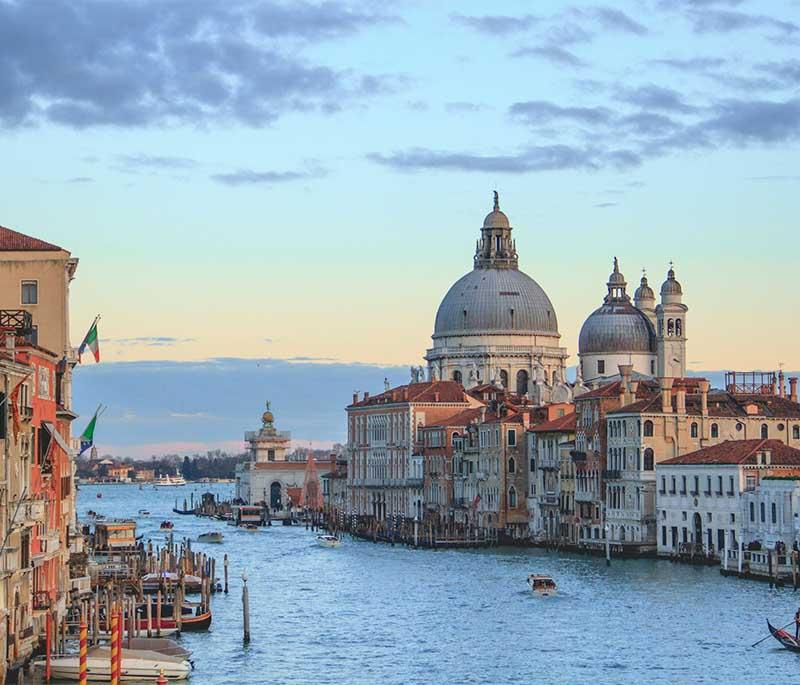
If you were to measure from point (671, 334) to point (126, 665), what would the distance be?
253ft

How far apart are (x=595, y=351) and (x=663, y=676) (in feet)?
264

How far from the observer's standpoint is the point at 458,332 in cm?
12412

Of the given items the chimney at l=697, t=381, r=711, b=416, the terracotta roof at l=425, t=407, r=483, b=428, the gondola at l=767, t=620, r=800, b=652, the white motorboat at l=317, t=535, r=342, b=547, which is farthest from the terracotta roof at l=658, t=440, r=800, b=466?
the terracotta roof at l=425, t=407, r=483, b=428

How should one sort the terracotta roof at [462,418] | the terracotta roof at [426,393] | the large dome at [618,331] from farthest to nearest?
the large dome at [618,331]
the terracotta roof at [426,393]
the terracotta roof at [462,418]

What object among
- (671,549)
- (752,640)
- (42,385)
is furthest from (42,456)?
(671,549)

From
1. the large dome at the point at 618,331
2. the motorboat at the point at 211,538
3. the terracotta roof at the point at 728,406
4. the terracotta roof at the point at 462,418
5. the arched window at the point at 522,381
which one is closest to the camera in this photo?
the terracotta roof at the point at 728,406

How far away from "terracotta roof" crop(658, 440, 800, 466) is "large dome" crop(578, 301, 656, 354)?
1936 inches

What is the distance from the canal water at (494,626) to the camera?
40.2 meters

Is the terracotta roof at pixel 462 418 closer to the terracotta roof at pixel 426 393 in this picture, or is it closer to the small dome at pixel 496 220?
the terracotta roof at pixel 426 393

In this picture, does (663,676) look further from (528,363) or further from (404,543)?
(528,363)

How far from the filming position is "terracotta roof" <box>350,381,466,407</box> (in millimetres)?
107875

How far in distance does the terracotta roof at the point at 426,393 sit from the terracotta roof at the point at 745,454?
131 feet

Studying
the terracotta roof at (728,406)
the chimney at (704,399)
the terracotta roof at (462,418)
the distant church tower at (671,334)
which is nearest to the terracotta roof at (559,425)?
the terracotta roof at (728,406)

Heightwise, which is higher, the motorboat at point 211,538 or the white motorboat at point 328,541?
the motorboat at point 211,538
